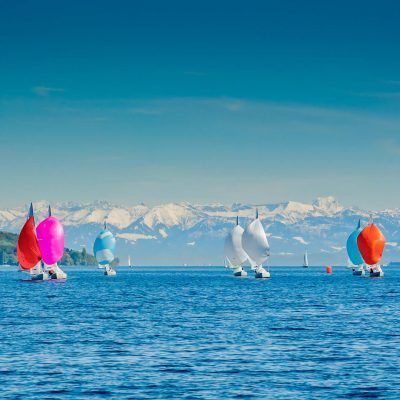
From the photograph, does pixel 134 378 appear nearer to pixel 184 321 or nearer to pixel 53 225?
pixel 184 321

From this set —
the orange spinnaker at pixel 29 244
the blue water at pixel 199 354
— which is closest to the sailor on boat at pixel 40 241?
the orange spinnaker at pixel 29 244

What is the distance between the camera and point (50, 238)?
640 feet

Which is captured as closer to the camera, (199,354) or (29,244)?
(199,354)

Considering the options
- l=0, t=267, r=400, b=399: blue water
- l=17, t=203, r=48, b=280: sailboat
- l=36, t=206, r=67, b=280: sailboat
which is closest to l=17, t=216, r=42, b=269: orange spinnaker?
l=17, t=203, r=48, b=280: sailboat

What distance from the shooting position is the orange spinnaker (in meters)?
192

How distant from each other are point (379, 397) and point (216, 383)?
9.00 meters

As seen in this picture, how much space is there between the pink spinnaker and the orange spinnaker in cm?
124

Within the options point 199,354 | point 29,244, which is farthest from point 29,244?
point 199,354

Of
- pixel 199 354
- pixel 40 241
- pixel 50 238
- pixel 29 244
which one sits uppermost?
pixel 50 238

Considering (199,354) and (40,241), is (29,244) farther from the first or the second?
(199,354)

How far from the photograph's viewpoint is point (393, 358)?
62.5 m

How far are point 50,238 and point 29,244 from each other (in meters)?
4.41

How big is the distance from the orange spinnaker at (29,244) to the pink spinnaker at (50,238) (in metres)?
1.24

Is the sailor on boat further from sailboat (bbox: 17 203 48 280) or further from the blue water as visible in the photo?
the blue water
